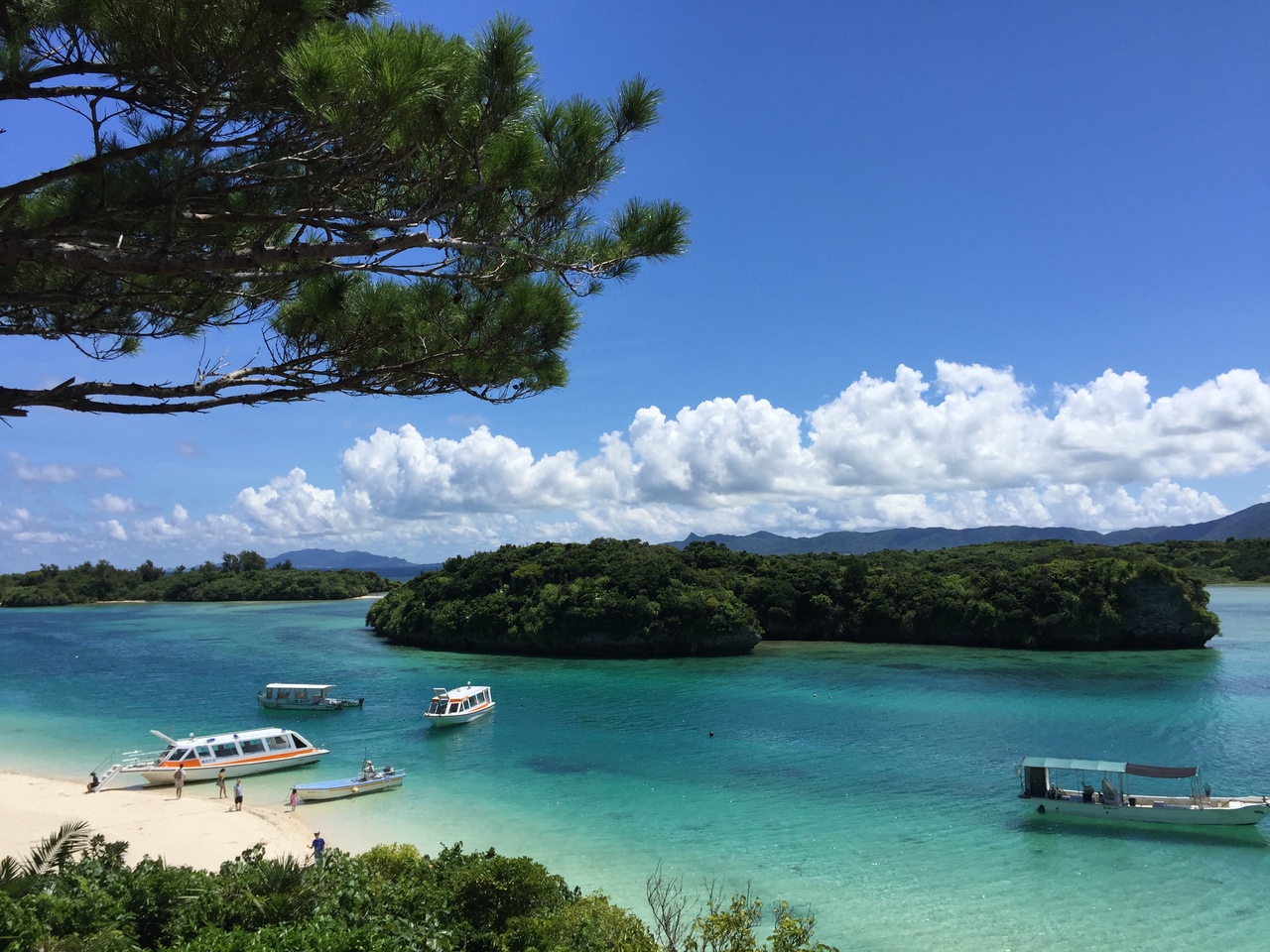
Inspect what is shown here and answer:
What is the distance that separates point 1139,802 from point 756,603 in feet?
137

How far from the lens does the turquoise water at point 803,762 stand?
14375 mm

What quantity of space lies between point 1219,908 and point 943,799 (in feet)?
22.7

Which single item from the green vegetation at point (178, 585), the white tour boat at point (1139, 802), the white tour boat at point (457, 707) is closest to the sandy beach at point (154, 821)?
the white tour boat at point (457, 707)

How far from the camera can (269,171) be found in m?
7.40

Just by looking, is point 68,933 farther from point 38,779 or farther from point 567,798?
point 38,779

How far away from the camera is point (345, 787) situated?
68.2 ft

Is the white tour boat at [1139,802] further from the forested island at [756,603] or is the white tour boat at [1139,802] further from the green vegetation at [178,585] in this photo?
the green vegetation at [178,585]

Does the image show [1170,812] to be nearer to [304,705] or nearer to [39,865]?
[39,865]

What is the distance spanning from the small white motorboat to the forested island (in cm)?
2996

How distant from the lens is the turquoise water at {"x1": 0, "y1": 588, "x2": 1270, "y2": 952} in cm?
1438

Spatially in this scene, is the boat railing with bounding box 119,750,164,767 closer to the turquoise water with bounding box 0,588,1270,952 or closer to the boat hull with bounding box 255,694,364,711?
the turquoise water with bounding box 0,588,1270,952

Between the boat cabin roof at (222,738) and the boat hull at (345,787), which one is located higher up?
the boat cabin roof at (222,738)

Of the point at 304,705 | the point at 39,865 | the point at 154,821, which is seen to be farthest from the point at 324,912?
the point at 304,705

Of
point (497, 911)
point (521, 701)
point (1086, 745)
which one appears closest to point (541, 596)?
point (521, 701)
